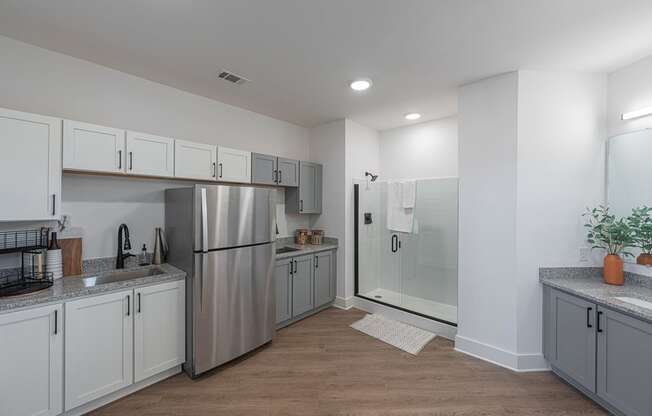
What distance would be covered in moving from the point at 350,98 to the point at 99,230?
9.30 ft

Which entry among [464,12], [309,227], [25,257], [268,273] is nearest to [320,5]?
[464,12]

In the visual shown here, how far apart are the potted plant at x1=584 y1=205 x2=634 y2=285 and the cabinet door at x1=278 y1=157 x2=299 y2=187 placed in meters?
3.11

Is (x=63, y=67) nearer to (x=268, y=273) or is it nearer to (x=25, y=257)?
(x=25, y=257)

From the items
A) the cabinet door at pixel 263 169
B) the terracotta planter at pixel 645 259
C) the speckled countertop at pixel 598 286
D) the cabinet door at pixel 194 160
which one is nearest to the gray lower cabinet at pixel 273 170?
the cabinet door at pixel 263 169

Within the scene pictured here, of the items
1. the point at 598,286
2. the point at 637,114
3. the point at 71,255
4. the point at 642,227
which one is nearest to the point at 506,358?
the point at 598,286

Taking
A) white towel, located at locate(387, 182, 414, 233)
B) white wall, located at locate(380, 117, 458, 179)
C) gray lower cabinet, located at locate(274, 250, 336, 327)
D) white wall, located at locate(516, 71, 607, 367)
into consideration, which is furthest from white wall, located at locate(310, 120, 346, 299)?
white wall, located at locate(516, 71, 607, 367)

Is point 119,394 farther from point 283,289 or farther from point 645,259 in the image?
point 645,259

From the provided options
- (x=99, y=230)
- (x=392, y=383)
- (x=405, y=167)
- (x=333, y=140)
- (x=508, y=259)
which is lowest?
(x=392, y=383)

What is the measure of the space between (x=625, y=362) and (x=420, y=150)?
306 cm

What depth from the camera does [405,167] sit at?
4.25 m

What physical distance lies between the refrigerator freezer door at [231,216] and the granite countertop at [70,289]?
367 mm

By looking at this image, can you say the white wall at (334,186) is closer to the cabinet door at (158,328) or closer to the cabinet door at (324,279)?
the cabinet door at (324,279)

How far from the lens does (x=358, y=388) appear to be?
86.4 inches

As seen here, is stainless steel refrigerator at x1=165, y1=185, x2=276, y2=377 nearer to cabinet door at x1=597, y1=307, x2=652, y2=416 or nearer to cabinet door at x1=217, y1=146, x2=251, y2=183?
cabinet door at x1=217, y1=146, x2=251, y2=183
